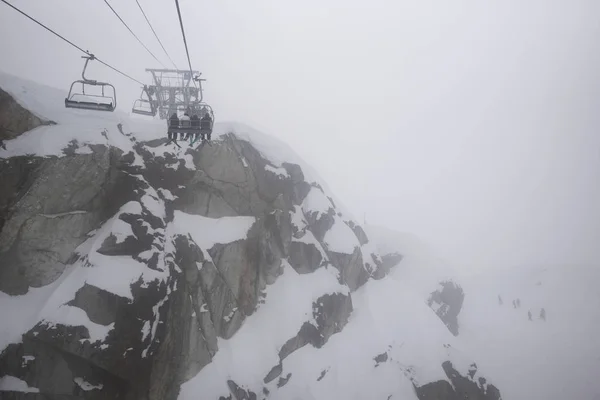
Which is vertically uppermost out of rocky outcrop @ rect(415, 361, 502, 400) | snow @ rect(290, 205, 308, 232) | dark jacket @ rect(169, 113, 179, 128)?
dark jacket @ rect(169, 113, 179, 128)

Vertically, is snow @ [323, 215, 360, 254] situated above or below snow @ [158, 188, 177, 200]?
below

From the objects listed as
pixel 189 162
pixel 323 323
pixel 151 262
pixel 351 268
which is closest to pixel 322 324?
pixel 323 323

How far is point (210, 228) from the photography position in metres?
25.8

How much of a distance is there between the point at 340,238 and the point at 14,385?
2749cm

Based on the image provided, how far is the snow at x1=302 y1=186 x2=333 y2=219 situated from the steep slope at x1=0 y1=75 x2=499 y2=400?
0.24m

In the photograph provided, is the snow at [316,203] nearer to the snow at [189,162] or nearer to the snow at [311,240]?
the snow at [311,240]

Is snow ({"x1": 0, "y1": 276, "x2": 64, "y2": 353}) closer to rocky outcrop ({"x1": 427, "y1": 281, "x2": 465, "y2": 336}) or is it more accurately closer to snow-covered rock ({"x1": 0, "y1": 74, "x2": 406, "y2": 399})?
snow-covered rock ({"x1": 0, "y1": 74, "x2": 406, "y2": 399})

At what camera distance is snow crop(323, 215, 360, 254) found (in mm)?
32312

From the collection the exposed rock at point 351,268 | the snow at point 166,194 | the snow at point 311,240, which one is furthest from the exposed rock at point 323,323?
the snow at point 166,194

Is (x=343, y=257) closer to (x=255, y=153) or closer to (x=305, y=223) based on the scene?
(x=305, y=223)

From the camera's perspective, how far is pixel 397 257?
5412 centimetres

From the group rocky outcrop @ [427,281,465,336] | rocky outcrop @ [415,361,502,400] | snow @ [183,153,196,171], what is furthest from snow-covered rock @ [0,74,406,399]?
rocky outcrop @ [427,281,465,336]

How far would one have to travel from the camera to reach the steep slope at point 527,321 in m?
42.5

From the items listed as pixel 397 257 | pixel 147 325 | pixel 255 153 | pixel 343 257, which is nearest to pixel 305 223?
pixel 343 257
